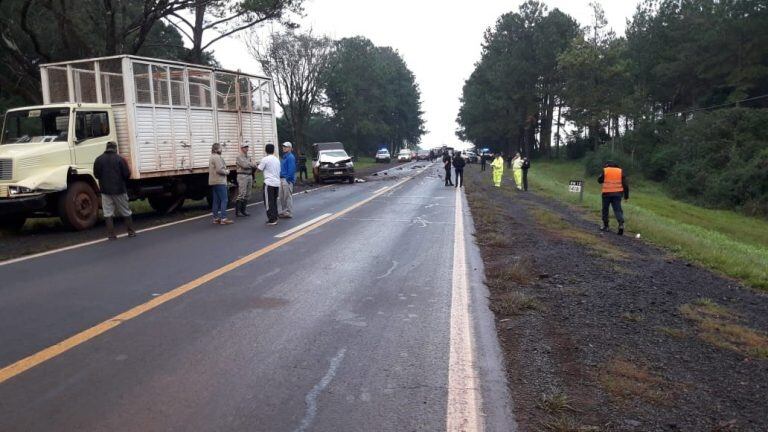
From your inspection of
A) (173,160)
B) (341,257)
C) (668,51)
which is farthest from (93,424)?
(668,51)

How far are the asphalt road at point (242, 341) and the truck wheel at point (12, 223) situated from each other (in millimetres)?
3988

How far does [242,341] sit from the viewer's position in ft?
17.8

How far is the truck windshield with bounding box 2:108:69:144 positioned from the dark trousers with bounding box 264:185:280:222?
14.4 ft

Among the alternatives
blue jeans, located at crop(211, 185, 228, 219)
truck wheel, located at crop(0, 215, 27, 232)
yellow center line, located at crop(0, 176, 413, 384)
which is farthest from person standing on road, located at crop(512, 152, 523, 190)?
truck wheel, located at crop(0, 215, 27, 232)

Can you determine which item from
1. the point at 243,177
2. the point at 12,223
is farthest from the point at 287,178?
the point at 12,223

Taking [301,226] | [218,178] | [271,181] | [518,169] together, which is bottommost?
[301,226]

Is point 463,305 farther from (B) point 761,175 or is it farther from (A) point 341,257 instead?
(B) point 761,175

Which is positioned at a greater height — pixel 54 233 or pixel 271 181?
pixel 271 181

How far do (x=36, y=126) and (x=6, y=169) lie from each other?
5.46 ft

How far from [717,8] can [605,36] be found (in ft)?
37.6

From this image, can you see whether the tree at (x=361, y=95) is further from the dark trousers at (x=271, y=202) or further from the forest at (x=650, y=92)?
the dark trousers at (x=271, y=202)

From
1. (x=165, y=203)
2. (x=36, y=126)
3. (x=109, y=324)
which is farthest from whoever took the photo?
(x=165, y=203)

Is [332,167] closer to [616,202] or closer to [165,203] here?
[165,203]

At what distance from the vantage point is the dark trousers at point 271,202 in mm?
13798
